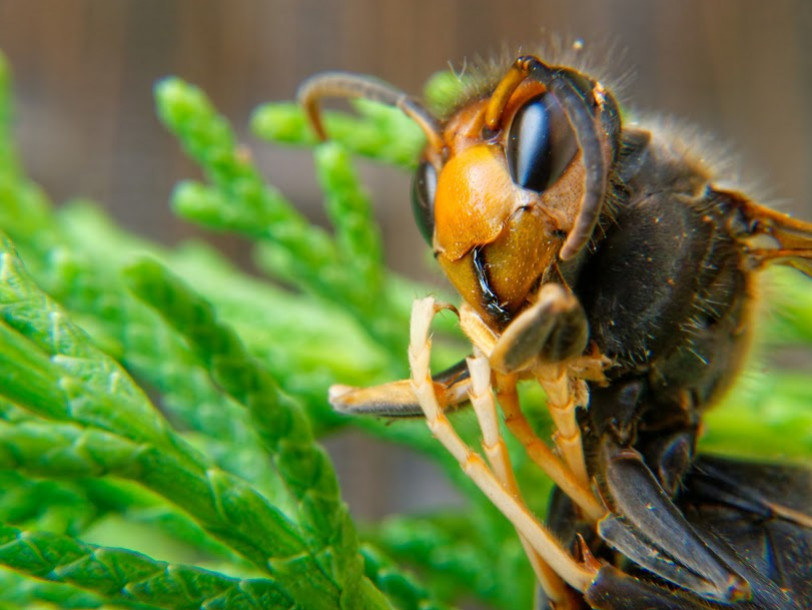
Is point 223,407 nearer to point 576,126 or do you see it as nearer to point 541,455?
point 541,455

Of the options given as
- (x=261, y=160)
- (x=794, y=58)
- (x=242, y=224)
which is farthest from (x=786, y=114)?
(x=242, y=224)

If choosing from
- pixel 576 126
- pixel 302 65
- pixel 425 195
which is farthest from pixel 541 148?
pixel 302 65

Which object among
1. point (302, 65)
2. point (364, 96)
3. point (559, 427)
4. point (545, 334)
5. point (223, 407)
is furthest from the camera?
point (302, 65)

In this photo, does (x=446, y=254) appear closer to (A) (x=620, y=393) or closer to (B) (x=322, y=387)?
(A) (x=620, y=393)

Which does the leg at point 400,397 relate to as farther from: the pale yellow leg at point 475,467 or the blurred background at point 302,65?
the blurred background at point 302,65

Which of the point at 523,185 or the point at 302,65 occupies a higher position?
the point at 302,65

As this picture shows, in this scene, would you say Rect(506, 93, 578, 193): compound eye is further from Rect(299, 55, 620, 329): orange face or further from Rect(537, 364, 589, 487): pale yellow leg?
Rect(537, 364, 589, 487): pale yellow leg

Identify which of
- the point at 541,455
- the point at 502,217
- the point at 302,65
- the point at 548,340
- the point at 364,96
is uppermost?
the point at 302,65
